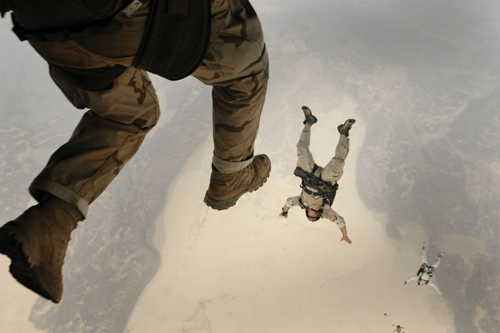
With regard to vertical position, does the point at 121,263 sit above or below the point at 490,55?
below

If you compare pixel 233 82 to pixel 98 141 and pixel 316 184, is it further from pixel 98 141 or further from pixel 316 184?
pixel 316 184

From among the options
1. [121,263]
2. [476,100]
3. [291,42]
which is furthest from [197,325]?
[476,100]

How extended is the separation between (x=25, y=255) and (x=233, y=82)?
2.67 feet

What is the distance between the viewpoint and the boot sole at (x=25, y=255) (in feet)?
3.42

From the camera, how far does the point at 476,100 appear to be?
209 inches

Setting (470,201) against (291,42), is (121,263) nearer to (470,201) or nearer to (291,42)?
(291,42)

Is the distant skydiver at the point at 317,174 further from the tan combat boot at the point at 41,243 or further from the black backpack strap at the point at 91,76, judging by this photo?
the tan combat boot at the point at 41,243

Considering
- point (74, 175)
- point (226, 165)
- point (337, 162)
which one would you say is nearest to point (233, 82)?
point (226, 165)

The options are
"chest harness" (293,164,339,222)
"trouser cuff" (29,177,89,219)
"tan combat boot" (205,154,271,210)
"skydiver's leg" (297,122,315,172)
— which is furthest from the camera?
"chest harness" (293,164,339,222)

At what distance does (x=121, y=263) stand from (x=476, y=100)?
17.7 feet

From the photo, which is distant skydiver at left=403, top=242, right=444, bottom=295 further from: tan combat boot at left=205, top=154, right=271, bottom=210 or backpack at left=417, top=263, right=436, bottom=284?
tan combat boot at left=205, top=154, right=271, bottom=210

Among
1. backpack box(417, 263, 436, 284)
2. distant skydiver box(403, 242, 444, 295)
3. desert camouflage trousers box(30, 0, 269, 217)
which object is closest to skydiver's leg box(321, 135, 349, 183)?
distant skydiver box(403, 242, 444, 295)

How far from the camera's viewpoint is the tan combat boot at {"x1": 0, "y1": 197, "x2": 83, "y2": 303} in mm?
1050

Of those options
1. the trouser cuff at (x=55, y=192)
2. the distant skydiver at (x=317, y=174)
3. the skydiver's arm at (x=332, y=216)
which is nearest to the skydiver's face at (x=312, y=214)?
the distant skydiver at (x=317, y=174)
